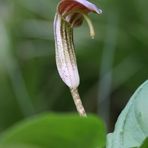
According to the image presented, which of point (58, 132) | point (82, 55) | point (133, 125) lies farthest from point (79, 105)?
point (82, 55)

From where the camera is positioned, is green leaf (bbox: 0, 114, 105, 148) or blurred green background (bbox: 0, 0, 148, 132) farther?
blurred green background (bbox: 0, 0, 148, 132)

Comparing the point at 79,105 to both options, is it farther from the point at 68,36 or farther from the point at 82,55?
the point at 82,55

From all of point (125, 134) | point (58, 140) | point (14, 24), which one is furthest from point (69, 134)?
point (14, 24)

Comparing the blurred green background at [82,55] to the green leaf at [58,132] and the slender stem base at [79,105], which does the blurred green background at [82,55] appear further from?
the green leaf at [58,132]

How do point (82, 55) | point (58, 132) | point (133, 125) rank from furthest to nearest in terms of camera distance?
point (82, 55), point (133, 125), point (58, 132)

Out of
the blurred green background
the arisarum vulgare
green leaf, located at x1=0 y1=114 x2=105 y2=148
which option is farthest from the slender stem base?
the blurred green background

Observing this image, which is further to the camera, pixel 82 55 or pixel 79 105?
pixel 82 55

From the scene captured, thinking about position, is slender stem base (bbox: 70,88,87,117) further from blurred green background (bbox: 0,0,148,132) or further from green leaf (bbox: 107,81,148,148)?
blurred green background (bbox: 0,0,148,132)
